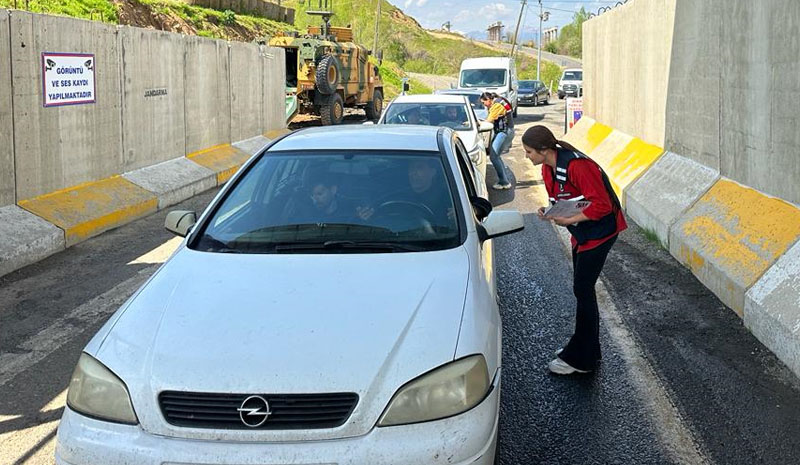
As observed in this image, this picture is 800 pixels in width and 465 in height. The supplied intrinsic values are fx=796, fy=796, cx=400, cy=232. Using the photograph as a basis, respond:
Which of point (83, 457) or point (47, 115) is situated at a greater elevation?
point (47, 115)

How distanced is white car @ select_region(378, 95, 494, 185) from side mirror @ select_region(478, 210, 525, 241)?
25.4 feet

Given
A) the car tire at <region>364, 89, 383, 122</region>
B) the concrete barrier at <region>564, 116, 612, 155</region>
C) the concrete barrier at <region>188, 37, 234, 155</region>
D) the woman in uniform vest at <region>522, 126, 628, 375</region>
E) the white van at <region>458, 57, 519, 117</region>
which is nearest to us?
the woman in uniform vest at <region>522, 126, 628, 375</region>

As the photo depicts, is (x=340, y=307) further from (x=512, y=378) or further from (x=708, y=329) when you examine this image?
(x=708, y=329)

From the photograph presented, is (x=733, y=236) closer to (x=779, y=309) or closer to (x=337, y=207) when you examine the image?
(x=779, y=309)

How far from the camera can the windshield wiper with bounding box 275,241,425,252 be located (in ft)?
13.2

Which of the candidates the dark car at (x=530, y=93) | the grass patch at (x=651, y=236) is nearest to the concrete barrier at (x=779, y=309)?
the grass patch at (x=651, y=236)

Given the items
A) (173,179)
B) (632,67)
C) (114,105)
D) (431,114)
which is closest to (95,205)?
(114,105)

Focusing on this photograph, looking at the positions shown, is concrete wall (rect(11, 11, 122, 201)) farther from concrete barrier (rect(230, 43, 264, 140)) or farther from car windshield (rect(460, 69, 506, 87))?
car windshield (rect(460, 69, 506, 87))

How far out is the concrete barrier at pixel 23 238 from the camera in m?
7.73

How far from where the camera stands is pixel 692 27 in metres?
9.27

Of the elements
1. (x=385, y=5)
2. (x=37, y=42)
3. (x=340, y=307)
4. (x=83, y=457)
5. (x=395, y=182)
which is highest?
(x=385, y=5)

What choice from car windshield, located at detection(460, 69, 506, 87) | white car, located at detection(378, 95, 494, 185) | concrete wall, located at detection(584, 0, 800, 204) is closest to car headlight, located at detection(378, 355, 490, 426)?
concrete wall, located at detection(584, 0, 800, 204)

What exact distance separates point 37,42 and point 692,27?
24.9 feet

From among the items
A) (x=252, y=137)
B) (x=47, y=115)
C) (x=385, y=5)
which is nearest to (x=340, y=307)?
(x=47, y=115)
